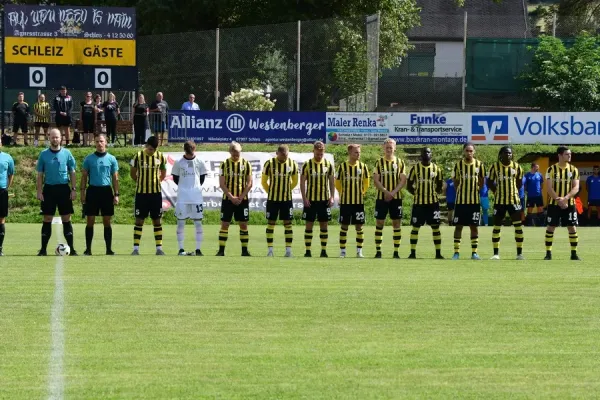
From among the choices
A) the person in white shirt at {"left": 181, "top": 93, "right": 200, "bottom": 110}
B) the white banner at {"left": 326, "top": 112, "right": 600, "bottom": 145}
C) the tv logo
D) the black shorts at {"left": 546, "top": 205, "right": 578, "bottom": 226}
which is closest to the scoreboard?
the person in white shirt at {"left": 181, "top": 93, "right": 200, "bottom": 110}

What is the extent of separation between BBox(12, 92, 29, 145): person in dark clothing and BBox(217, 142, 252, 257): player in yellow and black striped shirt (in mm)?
16900

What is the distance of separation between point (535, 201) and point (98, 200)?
668 inches

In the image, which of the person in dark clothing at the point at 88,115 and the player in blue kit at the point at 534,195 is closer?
the player in blue kit at the point at 534,195

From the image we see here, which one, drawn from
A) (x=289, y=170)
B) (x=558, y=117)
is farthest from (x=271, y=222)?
(x=558, y=117)

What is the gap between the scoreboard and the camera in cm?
3556

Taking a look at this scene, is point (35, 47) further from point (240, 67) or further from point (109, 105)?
point (240, 67)

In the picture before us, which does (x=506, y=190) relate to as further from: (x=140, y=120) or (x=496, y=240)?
(x=140, y=120)

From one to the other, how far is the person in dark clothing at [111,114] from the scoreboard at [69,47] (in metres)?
0.52

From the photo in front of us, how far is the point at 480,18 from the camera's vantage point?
78.1m

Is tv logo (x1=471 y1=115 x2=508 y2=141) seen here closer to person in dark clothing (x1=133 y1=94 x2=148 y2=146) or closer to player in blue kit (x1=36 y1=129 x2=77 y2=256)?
person in dark clothing (x1=133 y1=94 x2=148 y2=146)

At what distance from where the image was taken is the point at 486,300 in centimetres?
1309

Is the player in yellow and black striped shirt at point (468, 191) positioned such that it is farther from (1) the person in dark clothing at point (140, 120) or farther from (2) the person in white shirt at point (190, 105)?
(2) the person in white shirt at point (190, 105)

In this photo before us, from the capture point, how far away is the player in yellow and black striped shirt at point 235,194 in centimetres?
2034

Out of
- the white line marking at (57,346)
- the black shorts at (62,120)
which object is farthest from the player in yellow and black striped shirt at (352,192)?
the black shorts at (62,120)
